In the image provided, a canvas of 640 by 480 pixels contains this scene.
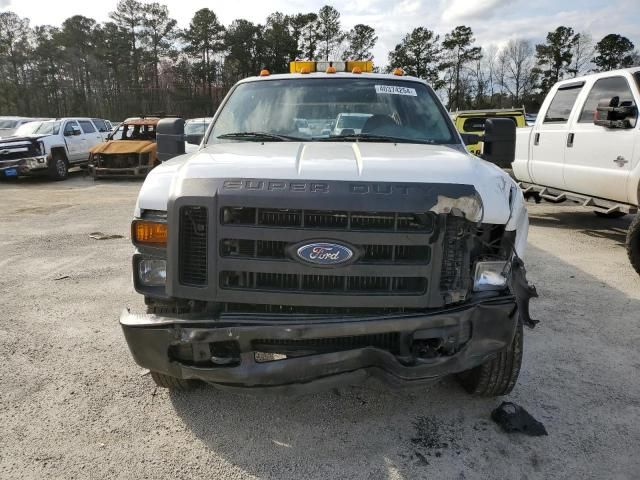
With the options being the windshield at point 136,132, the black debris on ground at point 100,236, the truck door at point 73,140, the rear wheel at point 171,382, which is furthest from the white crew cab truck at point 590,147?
the truck door at point 73,140

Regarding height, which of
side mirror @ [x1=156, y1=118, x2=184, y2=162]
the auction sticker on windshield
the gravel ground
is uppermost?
the auction sticker on windshield

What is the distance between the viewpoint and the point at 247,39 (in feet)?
167

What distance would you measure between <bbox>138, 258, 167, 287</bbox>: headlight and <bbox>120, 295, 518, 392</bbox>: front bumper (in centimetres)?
17

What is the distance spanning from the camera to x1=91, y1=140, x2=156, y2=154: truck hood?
14.8 metres

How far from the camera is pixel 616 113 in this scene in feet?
20.1

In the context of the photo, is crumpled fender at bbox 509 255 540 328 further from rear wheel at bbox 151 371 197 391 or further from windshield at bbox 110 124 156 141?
windshield at bbox 110 124 156 141

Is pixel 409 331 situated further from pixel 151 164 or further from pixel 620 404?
pixel 151 164

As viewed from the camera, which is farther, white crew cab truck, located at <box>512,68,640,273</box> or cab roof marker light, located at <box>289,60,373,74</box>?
white crew cab truck, located at <box>512,68,640,273</box>

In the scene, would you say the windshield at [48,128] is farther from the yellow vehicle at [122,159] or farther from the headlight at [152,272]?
the headlight at [152,272]

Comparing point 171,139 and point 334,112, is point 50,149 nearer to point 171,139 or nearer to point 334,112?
point 171,139

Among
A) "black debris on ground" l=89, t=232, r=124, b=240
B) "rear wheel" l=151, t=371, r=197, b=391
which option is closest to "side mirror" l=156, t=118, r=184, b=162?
"rear wheel" l=151, t=371, r=197, b=391

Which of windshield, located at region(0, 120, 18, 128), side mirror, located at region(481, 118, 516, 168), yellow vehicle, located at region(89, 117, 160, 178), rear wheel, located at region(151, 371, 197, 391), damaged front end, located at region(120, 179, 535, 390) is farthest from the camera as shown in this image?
windshield, located at region(0, 120, 18, 128)

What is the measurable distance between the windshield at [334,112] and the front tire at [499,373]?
1.54 m

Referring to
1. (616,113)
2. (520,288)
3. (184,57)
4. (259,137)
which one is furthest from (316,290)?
(184,57)
